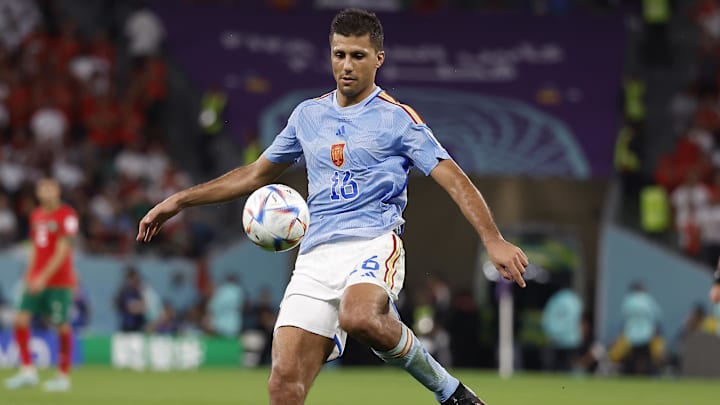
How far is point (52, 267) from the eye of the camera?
14.3 meters

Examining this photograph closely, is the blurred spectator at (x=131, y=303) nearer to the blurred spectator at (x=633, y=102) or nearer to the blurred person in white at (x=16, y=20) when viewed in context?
the blurred person in white at (x=16, y=20)

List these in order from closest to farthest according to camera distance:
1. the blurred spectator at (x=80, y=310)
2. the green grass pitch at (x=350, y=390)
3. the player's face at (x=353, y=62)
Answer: the player's face at (x=353, y=62), the green grass pitch at (x=350, y=390), the blurred spectator at (x=80, y=310)

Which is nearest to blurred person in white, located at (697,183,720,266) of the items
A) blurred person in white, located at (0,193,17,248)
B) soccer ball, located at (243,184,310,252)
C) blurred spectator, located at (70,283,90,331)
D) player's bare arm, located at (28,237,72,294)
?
blurred spectator, located at (70,283,90,331)

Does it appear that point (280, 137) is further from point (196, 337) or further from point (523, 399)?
point (196, 337)

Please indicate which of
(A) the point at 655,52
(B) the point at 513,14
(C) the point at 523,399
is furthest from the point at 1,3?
(C) the point at 523,399

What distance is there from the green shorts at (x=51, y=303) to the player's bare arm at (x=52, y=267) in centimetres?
13

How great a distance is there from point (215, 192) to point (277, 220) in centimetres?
51

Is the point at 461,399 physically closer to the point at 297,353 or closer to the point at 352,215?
the point at 297,353

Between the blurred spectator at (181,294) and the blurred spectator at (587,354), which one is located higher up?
the blurred spectator at (181,294)

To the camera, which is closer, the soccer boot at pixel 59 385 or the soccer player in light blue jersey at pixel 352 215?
the soccer player in light blue jersey at pixel 352 215

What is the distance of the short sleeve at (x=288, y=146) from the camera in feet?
23.7

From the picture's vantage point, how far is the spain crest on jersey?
22.6 ft

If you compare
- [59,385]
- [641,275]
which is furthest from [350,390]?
[641,275]

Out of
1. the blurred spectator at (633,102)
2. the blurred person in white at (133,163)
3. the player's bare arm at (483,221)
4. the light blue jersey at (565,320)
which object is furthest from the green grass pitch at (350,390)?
the blurred spectator at (633,102)
